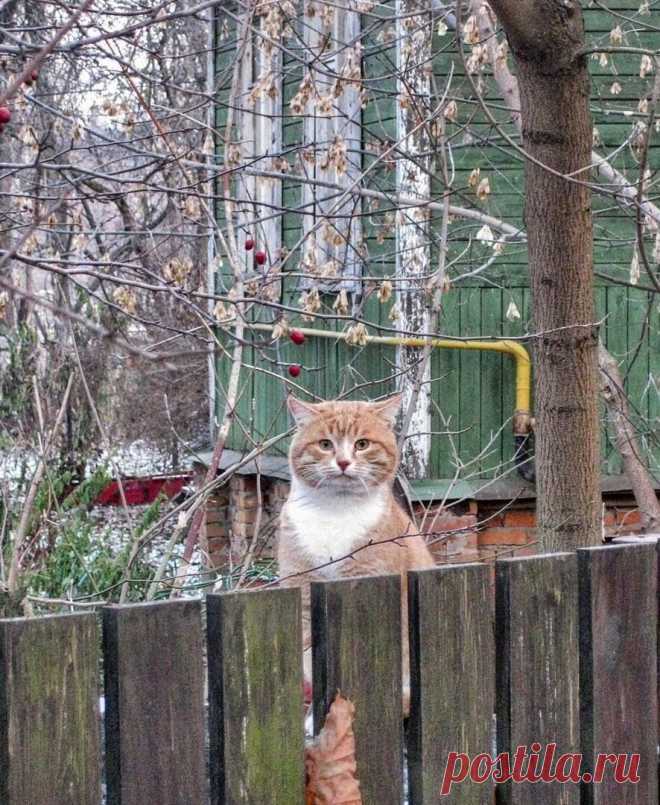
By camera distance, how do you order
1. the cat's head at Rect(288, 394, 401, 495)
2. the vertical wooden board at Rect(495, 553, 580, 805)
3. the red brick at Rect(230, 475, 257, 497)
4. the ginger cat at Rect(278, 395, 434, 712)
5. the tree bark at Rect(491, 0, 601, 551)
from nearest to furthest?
the vertical wooden board at Rect(495, 553, 580, 805) < the tree bark at Rect(491, 0, 601, 551) < the ginger cat at Rect(278, 395, 434, 712) < the cat's head at Rect(288, 394, 401, 495) < the red brick at Rect(230, 475, 257, 497)

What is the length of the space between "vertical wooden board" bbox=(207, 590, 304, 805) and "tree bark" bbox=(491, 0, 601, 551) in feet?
4.48

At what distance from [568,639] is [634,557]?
0.23 m

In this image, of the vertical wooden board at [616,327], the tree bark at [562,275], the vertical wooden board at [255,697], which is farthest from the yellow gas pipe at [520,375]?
the vertical wooden board at [255,697]

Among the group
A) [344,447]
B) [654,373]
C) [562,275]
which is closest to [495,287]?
[654,373]

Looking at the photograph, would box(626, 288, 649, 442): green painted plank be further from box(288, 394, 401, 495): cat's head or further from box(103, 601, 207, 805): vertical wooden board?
box(103, 601, 207, 805): vertical wooden board

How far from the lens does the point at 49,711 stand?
183cm

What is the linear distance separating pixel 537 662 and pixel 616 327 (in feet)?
19.3

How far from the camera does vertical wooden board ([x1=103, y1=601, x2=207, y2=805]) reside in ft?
6.21

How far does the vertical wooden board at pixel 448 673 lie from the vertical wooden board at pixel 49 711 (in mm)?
602

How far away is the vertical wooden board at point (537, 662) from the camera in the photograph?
7.61 feet

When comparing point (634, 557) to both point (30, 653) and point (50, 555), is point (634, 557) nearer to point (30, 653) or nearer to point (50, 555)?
point (30, 653)

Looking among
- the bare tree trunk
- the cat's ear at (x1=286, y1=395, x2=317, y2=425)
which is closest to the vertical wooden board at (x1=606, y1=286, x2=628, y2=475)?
the bare tree trunk

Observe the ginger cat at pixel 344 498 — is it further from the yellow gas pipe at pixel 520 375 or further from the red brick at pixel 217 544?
the red brick at pixel 217 544

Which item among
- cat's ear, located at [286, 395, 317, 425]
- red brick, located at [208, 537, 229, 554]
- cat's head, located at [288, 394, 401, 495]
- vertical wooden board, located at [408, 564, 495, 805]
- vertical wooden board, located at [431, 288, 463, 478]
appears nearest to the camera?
vertical wooden board, located at [408, 564, 495, 805]
